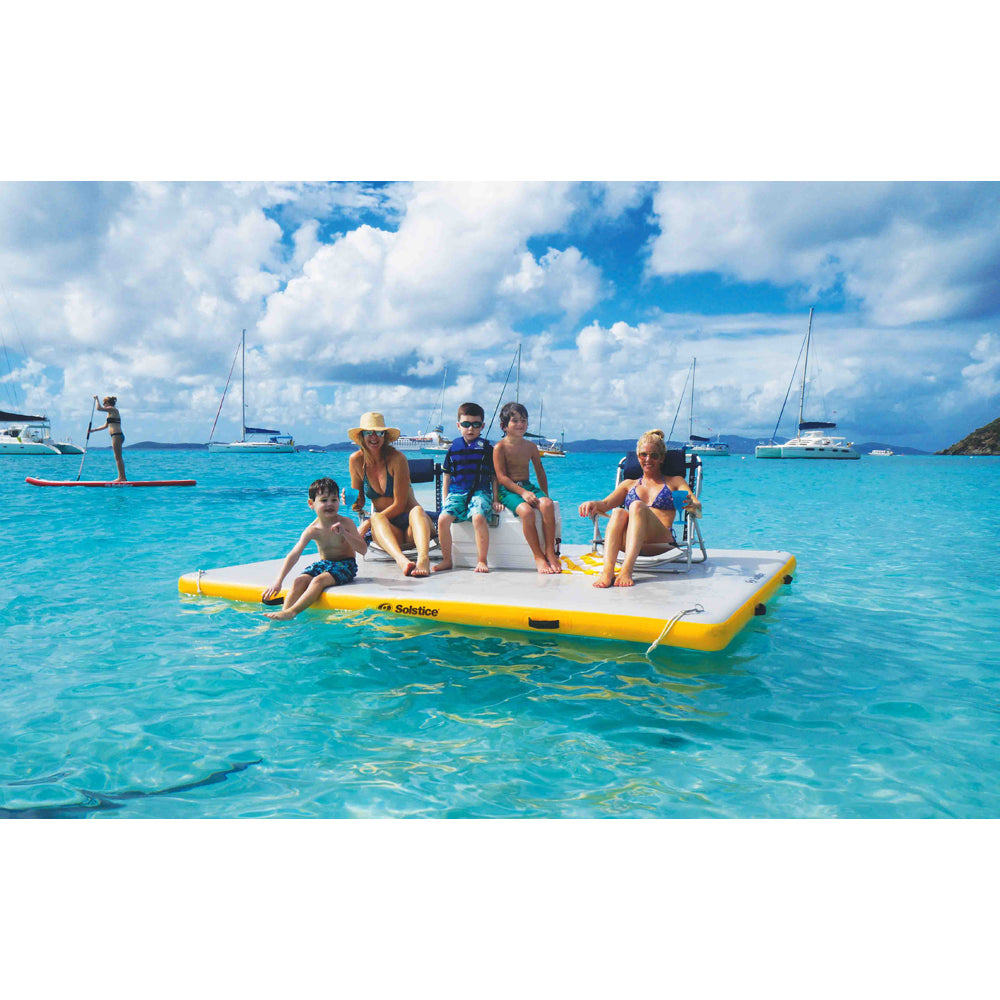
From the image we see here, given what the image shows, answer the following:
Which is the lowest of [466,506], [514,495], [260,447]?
[260,447]

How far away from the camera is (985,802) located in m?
3.45

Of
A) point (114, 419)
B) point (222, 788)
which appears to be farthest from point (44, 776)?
point (114, 419)

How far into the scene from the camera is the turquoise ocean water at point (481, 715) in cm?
345

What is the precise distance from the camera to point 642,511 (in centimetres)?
619

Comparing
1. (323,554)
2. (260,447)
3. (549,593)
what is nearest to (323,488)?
(323,554)

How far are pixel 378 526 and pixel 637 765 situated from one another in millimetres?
4036

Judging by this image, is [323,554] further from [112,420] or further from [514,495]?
[112,420]

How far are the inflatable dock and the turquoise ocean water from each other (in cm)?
18

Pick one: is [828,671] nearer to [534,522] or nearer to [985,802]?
[985,802]

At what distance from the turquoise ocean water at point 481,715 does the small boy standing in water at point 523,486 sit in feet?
4.49

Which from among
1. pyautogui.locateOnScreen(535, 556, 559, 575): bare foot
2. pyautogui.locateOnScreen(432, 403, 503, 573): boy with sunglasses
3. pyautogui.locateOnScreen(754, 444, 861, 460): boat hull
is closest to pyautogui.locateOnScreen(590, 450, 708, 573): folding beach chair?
pyautogui.locateOnScreen(535, 556, 559, 575): bare foot

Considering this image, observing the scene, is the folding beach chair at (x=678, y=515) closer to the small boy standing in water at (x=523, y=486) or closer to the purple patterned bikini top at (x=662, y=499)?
the purple patterned bikini top at (x=662, y=499)

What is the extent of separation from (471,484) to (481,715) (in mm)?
2920

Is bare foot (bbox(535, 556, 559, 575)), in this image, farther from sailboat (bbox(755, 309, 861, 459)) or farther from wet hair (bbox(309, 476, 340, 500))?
sailboat (bbox(755, 309, 861, 459))
